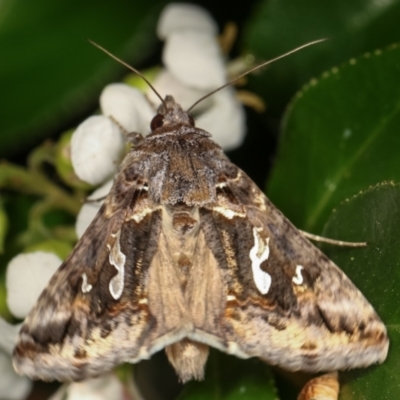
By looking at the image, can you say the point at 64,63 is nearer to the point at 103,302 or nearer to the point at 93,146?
the point at 93,146

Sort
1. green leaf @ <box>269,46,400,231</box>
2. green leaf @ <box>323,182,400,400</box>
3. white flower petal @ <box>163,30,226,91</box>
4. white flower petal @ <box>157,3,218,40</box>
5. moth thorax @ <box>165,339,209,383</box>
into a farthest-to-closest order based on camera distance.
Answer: white flower petal @ <box>157,3,218,40</box>, white flower petal @ <box>163,30,226,91</box>, green leaf @ <box>269,46,400,231</box>, moth thorax @ <box>165,339,209,383</box>, green leaf @ <box>323,182,400,400</box>

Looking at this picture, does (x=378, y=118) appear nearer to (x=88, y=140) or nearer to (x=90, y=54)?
(x=88, y=140)

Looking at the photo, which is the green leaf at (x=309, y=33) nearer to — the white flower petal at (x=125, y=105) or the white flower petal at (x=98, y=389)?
the white flower petal at (x=125, y=105)

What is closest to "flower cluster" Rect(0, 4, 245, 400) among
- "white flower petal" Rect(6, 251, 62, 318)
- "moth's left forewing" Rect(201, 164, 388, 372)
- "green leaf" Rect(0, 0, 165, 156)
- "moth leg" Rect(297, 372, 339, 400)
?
"white flower petal" Rect(6, 251, 62, 318)

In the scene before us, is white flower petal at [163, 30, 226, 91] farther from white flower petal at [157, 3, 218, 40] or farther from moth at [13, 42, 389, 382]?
moth at [13, 42, 389, 382]

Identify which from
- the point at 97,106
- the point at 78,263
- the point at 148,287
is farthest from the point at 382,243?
the point at 97,106

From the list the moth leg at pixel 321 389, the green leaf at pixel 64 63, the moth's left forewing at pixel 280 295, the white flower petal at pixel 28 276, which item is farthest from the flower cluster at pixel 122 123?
the moth leg at pixel 321 389

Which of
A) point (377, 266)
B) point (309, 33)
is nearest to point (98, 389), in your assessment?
point (377, 266)
